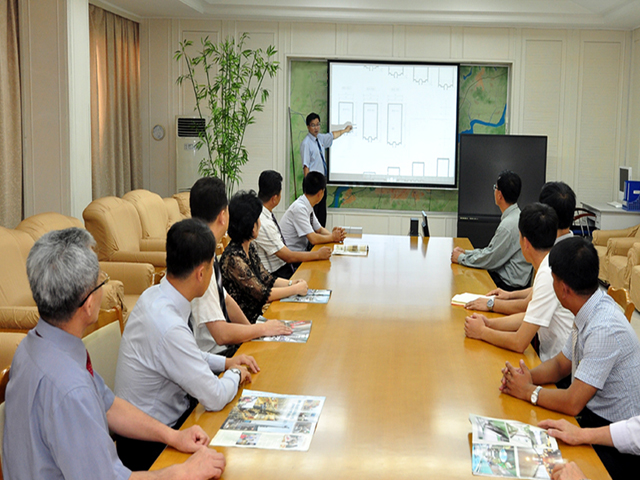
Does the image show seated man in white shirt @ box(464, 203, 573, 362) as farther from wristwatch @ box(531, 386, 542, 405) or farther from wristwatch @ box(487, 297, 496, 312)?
wristwatch @ box(531, 386, 542, 405)

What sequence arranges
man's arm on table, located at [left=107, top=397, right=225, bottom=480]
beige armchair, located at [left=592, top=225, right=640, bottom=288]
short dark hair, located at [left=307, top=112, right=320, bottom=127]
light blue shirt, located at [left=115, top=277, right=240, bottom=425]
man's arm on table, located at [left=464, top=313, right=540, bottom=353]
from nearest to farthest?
man's arm on table, located at [left=107, top=397, right=225, bottom=480]
light blue shirt, located at [left=115, top=277, right=240, bottom=425]
man's arm on table, located at [left=464, top=313, right=540, bottom=353]
beige armchair, located at [left=592, top=225, right=640, bottom=288]
short dark hair, located at [left=307, top=112, right=320, bottom=127]

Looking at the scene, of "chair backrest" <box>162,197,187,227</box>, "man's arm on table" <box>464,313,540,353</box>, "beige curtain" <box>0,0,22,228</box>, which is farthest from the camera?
"chair backrest" <box>162,197,187,227</box>

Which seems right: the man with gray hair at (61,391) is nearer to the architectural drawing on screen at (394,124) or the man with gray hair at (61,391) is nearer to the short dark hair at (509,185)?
the short dark hair at (509,185)

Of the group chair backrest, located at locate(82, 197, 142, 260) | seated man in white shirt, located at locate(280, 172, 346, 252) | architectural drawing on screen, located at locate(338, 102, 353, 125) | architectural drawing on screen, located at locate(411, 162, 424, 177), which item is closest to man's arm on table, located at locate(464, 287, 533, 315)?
seated man in white shirt, located at locate(280, 172, 346, 252)

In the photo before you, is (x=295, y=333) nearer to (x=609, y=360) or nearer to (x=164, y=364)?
(x=164, y=364)

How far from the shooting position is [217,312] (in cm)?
258

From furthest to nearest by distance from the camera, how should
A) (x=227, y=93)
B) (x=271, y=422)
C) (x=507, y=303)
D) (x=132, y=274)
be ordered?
1. (x=227, y=93)
2. (x=132, y=274)
3. (x=507, y=303)
4. (x=271, y=422)

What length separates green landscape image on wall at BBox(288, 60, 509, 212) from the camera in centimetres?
795

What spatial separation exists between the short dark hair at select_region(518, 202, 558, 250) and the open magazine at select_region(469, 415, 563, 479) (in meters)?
1.13

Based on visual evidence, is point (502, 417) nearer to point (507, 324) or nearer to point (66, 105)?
point (507, 324)

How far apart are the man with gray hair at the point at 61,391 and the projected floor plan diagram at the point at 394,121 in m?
6.70

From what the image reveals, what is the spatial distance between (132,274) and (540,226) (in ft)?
9.31

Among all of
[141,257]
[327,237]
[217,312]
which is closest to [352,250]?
[327,237]

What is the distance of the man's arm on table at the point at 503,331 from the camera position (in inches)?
97.9
